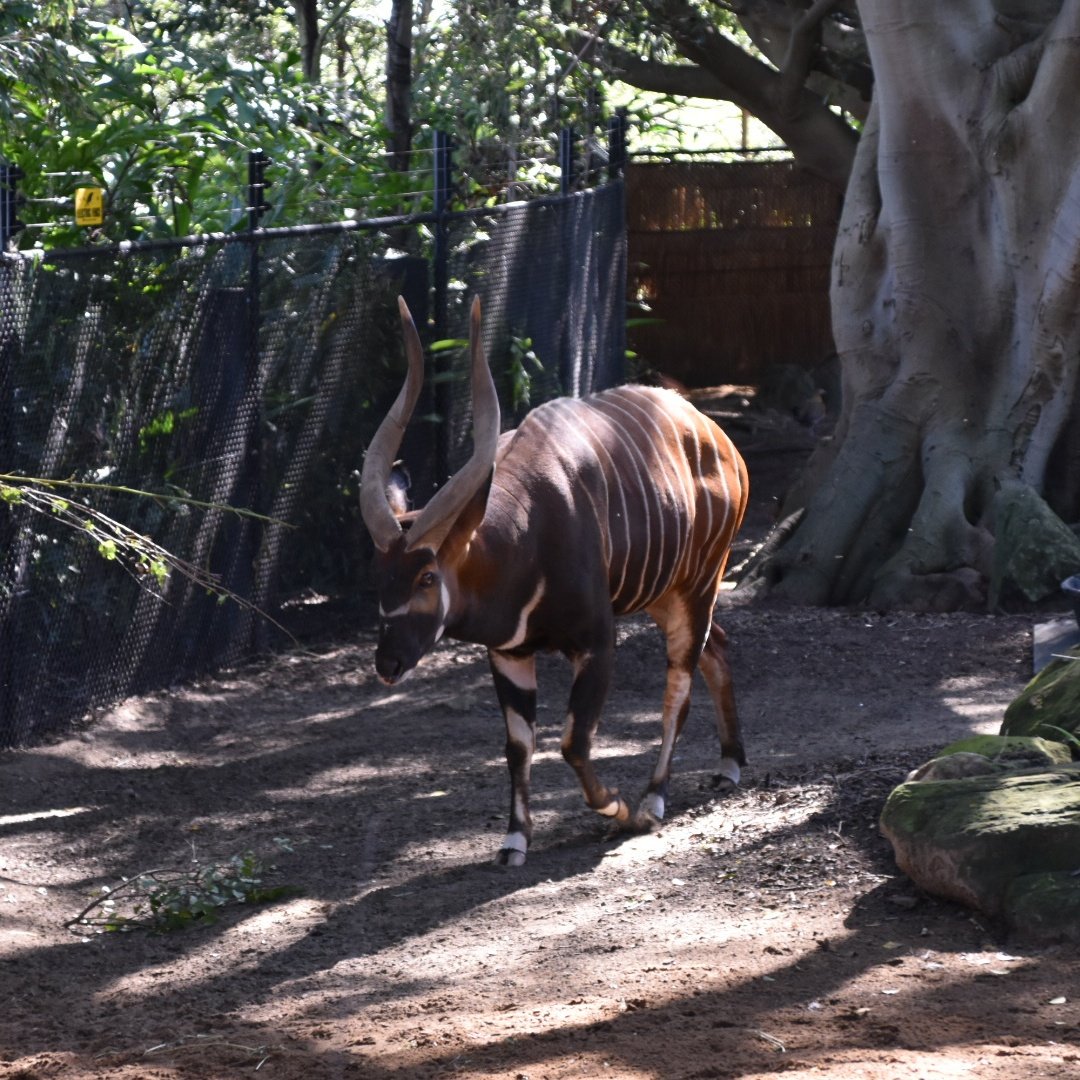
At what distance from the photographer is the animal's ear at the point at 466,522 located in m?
5.30

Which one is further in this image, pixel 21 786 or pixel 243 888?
pixel 21 786

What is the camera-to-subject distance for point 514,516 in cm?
556

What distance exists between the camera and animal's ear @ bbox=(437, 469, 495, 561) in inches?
209

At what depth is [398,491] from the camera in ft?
18.2

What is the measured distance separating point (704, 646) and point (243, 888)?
203 cm

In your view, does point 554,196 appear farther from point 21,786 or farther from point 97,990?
point 97,990

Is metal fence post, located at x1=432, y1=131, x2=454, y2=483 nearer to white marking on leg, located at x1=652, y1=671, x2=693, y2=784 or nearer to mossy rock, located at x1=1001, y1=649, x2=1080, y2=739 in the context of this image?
white marking on leg, located at x1=652, y1=671, x2=693, y2=784

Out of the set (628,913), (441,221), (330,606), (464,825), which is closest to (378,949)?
(628,913)

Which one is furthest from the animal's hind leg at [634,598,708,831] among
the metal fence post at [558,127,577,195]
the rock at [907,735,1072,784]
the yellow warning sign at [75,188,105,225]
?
the metal fence post at [558,127,577,195]

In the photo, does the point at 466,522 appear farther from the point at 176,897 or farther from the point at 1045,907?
the point at 1045,907

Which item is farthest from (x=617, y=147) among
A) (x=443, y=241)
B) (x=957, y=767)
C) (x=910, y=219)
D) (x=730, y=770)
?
(x=957, y=767)

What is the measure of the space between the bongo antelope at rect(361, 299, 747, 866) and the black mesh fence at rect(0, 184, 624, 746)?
155cm

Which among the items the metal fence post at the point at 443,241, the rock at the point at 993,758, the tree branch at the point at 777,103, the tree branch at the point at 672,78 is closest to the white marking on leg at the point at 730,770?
the rock at the point at 993,758

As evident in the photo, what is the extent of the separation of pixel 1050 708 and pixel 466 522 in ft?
6.66
